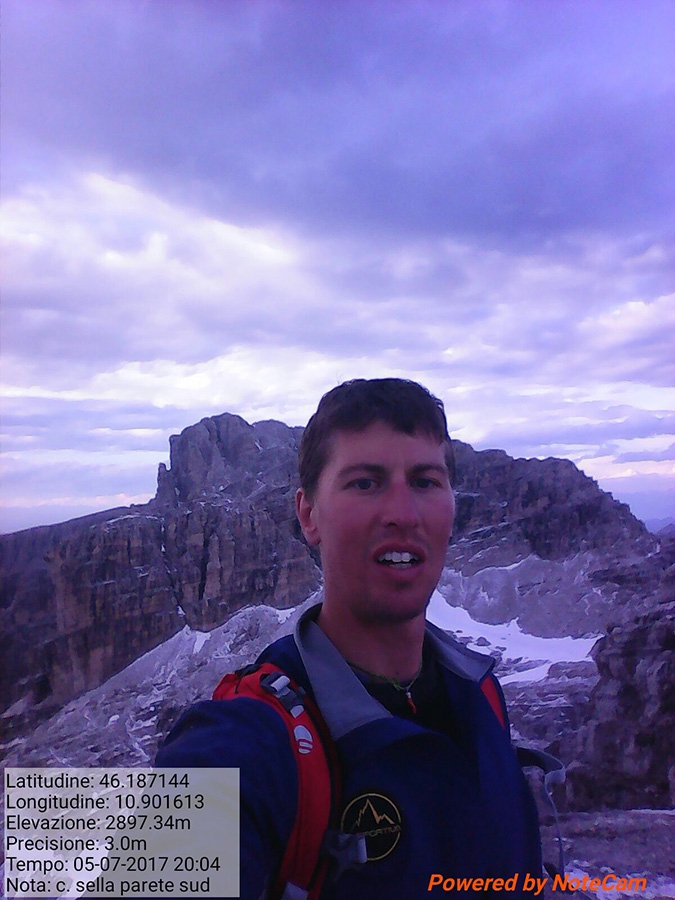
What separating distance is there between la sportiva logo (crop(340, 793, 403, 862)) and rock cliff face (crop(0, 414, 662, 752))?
3721cm

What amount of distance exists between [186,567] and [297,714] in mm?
49281

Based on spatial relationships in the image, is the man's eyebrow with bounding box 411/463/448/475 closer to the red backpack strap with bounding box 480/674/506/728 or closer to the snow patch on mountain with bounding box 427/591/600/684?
the red backpack strap with bounding box 480/674/506/728

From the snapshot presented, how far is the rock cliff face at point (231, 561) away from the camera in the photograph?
139 ft

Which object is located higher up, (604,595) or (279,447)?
(279,447)

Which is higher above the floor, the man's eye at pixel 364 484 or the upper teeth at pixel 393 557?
the man's eye at pixel 364 484

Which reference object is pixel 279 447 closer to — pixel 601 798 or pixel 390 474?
pixel 601 798

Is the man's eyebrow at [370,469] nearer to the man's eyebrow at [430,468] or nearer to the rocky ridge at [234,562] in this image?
the man's eyebrow at [430,468]

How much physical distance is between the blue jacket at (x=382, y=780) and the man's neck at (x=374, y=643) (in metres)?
0.08

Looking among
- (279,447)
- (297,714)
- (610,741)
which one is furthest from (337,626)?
(279,447)

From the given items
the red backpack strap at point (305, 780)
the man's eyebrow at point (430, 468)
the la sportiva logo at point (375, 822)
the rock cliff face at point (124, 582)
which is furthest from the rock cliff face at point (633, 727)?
the rock cliff face at point (124, 582)

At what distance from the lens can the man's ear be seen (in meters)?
1.79

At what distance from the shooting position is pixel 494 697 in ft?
6.13

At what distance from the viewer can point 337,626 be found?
5.48 feet

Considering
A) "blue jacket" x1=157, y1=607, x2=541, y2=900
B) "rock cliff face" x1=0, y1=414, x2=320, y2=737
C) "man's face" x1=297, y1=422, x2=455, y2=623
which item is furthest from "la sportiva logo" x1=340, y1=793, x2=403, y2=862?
"rock cliff face" x1=0, y1=414, x2=320, y2=737
